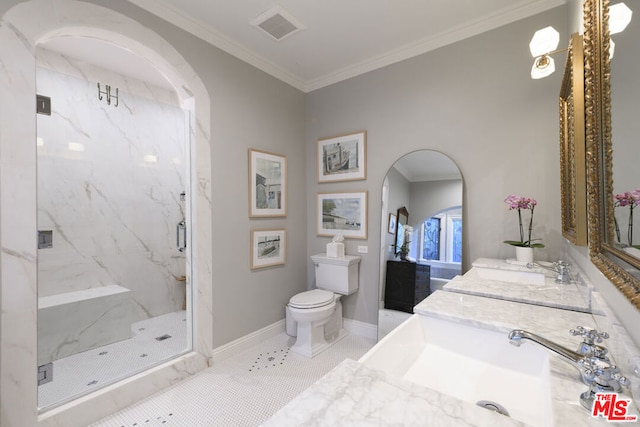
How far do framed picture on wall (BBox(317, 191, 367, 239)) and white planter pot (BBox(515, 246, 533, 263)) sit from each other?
1.36 m

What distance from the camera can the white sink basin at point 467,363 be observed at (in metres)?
0.96

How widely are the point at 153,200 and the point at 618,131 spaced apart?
12.9 ft

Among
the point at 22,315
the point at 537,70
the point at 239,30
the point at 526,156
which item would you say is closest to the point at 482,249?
the point at 526,156

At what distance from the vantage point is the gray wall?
2162 mm

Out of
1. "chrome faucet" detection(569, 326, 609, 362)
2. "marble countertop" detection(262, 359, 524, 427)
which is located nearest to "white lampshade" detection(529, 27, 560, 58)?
"chrome faucet" detection(569, 326, 609, 362)

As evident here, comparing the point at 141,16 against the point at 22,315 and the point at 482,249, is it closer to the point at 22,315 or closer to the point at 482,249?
the point at 22,315

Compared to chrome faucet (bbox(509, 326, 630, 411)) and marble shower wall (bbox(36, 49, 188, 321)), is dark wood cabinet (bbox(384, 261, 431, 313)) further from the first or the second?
marble shower wall (bbox(36, 49, 188, 321))

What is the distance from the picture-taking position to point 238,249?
8.95ft

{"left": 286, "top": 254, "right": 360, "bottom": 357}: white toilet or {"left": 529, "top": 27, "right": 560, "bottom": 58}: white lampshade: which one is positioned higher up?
{"left": 529, "top": 27, "right": 560, "bottom": 58}: white lampshade

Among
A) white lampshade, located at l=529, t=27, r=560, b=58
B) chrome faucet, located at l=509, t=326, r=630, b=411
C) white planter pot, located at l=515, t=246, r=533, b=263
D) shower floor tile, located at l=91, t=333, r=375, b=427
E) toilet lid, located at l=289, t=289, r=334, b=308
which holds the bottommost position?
shower floor tile, located at l=91, t=333, r=375, b=427

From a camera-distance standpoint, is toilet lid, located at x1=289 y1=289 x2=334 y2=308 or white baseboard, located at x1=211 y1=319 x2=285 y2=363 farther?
toilet lid, located at x1=289 y1=289 x2=334 y2=308

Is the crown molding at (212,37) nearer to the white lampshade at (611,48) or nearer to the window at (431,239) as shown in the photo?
the window at (431,239)
